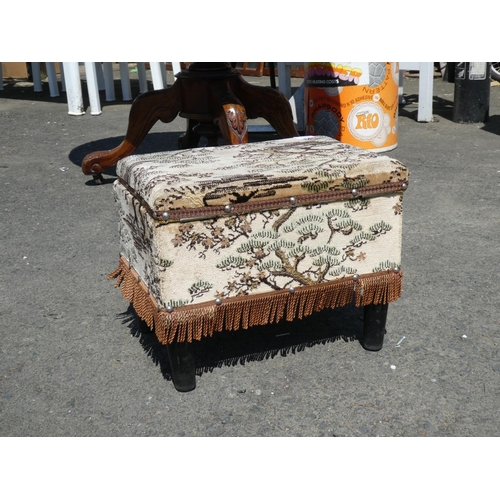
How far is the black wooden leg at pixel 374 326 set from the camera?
6.60ft

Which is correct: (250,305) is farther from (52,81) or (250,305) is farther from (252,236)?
(52,81)

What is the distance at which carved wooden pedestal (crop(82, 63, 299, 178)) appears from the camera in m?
3.49

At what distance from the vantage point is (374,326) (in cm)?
203

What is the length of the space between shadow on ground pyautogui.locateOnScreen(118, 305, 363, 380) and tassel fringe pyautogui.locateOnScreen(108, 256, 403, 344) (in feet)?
0.65

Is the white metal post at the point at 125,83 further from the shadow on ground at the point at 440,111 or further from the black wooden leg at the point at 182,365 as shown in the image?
the black wooden leg at the point at 182,365

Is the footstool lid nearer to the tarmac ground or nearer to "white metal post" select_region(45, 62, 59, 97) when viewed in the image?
the tarmac ground

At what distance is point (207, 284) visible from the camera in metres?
1.73

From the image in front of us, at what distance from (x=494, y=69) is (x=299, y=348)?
5339mm

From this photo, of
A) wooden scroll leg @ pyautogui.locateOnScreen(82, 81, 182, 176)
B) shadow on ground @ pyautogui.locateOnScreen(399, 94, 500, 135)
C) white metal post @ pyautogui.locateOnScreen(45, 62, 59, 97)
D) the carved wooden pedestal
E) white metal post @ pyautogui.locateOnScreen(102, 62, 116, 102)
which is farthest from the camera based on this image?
white metal post @ pyautogui.locateOnScreen(45, 62, 59, 97)

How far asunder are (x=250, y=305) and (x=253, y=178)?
13.6 inches

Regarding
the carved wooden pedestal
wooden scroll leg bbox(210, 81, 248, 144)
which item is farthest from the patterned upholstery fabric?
the carved wooden pedestal

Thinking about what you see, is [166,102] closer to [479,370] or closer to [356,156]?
[356,156]

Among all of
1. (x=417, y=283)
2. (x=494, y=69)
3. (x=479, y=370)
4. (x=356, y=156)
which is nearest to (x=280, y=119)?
(x=417, y=283)

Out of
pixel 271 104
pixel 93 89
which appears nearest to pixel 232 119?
pixel 271 104
